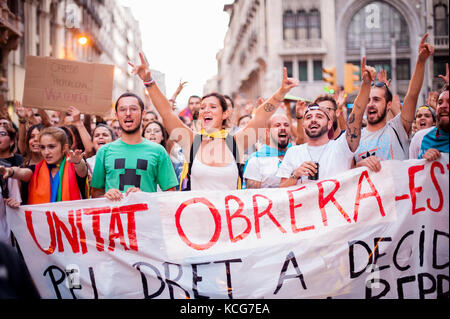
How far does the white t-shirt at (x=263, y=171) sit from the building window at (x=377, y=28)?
36860mm

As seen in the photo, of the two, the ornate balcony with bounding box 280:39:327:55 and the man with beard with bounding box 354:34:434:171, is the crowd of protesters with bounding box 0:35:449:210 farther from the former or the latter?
the ornate balcony with bounding box 280:39:327:55

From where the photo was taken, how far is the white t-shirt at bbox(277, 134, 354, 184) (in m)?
4.09

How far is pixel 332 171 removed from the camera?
412 cm

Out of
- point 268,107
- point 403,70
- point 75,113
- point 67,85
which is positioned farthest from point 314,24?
point 268,107

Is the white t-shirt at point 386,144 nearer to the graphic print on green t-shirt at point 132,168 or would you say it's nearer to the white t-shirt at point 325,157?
the white t-shirt at point 325,157

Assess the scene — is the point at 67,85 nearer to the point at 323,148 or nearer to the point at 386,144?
the point at 323,148

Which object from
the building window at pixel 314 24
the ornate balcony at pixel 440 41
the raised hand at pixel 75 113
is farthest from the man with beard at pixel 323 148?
the building window at pixel 314 24

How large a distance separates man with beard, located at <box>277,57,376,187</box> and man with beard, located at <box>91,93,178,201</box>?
3.63ft

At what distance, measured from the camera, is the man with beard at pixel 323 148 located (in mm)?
3996

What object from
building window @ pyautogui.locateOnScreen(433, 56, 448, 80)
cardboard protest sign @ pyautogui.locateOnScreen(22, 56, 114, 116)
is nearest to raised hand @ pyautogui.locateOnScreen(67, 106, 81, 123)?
cardboard protest sign @ pyautogui.locateOnScreen(22, 56, 114, 116)

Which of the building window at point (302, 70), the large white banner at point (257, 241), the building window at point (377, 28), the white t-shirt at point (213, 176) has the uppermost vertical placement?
the building window at point (377, 28)

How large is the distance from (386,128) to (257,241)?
164cm

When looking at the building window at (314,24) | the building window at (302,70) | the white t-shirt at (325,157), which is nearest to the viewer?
the white t-shirt at (325,157)
